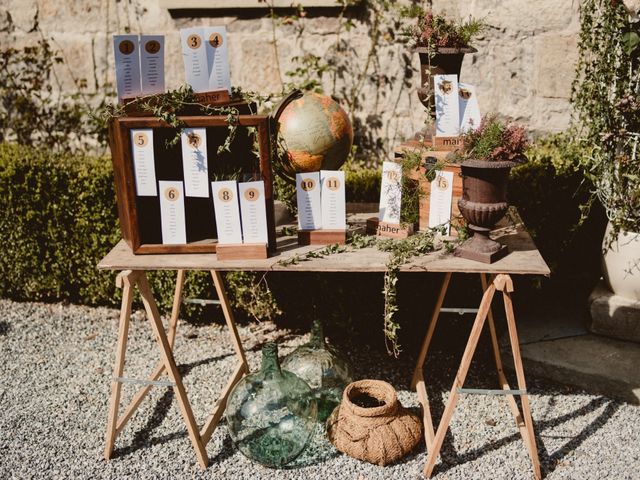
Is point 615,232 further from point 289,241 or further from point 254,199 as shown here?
point 254,199

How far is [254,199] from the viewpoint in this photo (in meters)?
2.90

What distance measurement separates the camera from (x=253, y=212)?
2.91 m

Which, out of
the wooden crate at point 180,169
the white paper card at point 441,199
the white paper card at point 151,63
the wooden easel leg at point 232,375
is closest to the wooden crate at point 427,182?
the white paper card at point 441,199

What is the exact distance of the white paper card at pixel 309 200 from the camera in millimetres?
2998

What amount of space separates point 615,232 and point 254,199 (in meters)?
2.25

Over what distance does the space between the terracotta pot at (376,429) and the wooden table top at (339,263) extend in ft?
2.32

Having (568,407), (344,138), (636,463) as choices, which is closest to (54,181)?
(344,138)

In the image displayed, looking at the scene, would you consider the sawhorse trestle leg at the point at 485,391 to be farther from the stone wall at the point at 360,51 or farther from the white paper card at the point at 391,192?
the stone wall at the point at 360,51

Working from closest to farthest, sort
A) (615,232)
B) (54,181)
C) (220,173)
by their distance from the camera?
1. (220,173)
2. (615,232)
3. (54,181)

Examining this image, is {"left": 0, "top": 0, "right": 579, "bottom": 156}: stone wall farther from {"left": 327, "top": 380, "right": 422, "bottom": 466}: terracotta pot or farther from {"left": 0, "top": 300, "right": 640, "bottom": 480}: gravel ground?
{"left": 327, "top": 380, "right": 422, "bottom": 466}: terracotta pot

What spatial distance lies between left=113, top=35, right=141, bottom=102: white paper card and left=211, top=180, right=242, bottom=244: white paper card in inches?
22.3

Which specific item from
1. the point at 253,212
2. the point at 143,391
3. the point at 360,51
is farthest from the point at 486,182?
the point at 360,51

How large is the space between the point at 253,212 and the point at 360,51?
2675mm

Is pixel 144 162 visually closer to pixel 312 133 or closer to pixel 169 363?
pixel 312 133
